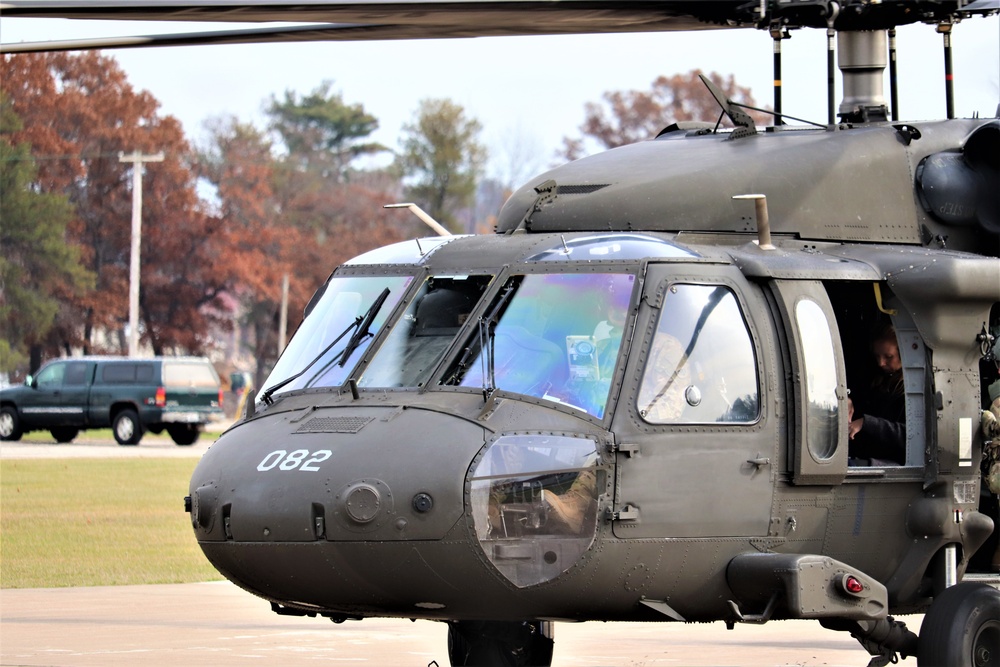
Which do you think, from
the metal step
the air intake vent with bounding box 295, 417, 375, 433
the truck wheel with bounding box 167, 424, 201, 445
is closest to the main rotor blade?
the air intake vent with bounding box 295, 417, 375, 433

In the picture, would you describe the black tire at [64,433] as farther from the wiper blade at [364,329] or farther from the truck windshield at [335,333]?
the wiper blade at [364,329]

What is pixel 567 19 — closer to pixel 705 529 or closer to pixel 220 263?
pixel 705 529

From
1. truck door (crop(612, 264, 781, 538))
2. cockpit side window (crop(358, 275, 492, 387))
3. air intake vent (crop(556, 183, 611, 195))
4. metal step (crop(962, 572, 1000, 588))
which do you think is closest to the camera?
truck door (crop(612, 264, 781, 538))

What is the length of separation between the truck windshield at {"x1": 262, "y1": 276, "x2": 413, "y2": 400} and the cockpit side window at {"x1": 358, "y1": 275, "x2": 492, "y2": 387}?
114mm

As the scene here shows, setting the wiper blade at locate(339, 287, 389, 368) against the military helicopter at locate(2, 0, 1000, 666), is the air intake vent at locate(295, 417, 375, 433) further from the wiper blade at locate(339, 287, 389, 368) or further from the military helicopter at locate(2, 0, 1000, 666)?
the wiper blade at locate(339, 287, 389, 368)

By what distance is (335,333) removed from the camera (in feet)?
26.6

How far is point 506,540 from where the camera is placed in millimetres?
6941

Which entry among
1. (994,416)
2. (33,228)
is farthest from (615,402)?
(33,228)

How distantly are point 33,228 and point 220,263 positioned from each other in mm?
A: 9346

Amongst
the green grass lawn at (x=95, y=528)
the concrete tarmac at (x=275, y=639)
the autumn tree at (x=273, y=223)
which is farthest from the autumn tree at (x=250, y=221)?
the concrete tarmac at (x=275, y=639)

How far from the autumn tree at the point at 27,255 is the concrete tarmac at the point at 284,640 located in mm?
38228

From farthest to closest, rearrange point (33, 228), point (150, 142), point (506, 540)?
point (150, 142) < point (33, 228) < point (506, 540)

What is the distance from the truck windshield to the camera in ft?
25.7

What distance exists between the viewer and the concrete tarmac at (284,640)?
10422 millimetres
